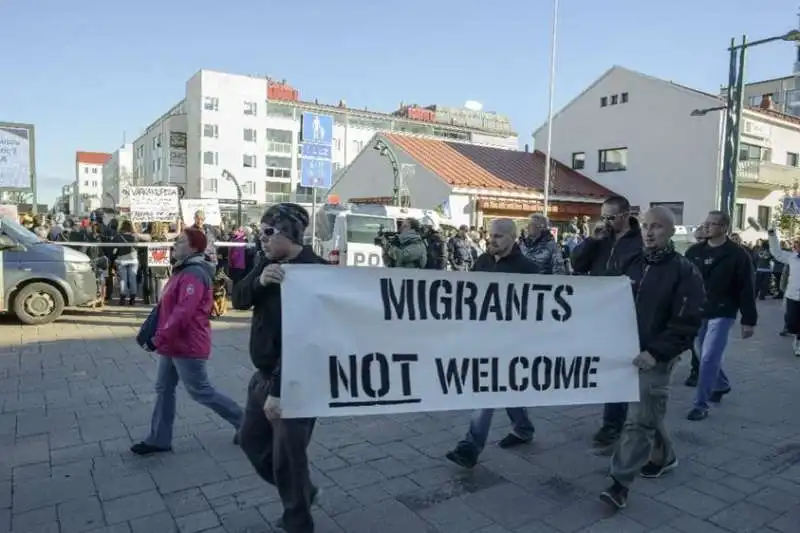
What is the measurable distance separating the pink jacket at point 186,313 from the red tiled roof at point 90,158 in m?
158

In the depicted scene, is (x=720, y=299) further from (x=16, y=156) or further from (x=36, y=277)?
(x=16, y=156)

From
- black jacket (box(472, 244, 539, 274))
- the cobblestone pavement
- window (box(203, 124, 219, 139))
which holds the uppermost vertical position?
window (box(203, 124, 219, 139))

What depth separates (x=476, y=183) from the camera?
25344 mm

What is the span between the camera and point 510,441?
198 inches

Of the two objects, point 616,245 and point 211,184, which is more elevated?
point 211,184

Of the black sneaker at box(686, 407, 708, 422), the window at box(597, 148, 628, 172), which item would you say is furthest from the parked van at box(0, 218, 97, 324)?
the window at box(597, 148, 628, 172)

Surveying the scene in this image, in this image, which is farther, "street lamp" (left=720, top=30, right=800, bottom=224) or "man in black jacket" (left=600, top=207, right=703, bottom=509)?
"street lamp" (left=720, top=30, right=800, bottom=224)

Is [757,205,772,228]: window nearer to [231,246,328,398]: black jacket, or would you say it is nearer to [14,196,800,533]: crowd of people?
[14,196,800,533]: crowd of people

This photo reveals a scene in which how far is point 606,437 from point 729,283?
2.02 metres

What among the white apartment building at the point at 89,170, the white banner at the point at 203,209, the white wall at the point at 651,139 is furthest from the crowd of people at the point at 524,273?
the white apartment building at the point at 89,170

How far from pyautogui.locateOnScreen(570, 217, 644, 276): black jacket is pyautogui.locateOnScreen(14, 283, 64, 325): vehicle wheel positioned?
8735 mm

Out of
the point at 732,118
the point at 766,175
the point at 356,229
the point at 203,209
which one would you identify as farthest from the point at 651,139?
the point at 203,209

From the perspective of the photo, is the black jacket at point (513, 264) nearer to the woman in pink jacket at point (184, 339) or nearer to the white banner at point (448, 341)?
the white banner at point (448, 341)

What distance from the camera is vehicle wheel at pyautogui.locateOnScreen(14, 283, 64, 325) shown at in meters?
10.2
